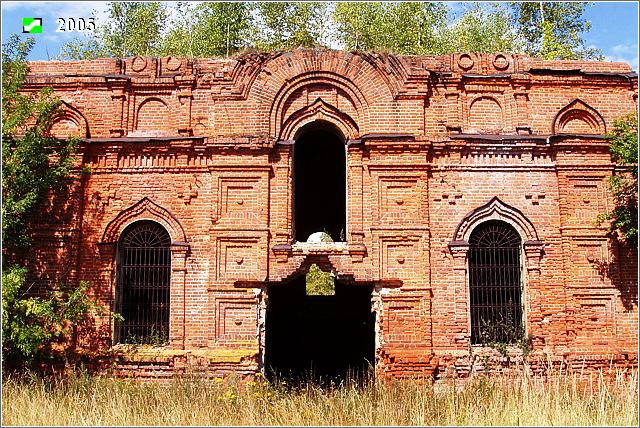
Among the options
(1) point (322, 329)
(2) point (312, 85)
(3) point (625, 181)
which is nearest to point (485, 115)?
(3) point (625, 181)

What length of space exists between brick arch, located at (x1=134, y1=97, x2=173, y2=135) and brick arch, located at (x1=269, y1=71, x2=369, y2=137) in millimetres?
1964

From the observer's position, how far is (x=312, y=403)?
9.26 meters

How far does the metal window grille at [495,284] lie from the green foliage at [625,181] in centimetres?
172

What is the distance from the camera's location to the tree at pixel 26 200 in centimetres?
1007

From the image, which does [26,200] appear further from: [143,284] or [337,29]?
[337,29]

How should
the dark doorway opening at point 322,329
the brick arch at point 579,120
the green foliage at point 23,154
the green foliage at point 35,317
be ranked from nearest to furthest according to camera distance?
the green foliage at point 35,317
the green foliage at point 23,154
the brick arch at point 579,120
the dark doorway opening at point 322,329

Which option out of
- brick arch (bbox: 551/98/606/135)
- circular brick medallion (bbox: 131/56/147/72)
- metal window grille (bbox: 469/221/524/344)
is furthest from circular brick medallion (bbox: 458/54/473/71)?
circular brick medallion (bbox: 131/56/147/72)

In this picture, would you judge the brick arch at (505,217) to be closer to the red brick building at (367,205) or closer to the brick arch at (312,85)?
the red brick building at (367,205)

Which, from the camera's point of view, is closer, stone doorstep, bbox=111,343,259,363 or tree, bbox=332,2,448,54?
stone doorstep, bbox=111,343,259,363

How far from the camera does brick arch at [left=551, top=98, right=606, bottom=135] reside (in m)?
11.8

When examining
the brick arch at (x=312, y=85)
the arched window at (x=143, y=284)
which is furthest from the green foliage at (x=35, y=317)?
the brick arch at (x=312, y=85)

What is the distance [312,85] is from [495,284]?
490 cm

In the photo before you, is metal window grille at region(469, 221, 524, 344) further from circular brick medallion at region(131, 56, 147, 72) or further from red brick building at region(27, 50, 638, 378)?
circular brick medallion at region(131, 56, 147, 72)

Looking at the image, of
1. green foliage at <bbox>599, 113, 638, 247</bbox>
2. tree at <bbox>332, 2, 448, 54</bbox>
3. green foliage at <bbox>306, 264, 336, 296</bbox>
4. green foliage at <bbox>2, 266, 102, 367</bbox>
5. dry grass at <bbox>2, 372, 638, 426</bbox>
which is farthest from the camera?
tree at <bbox>332, 2, 448, 54</bbox>
